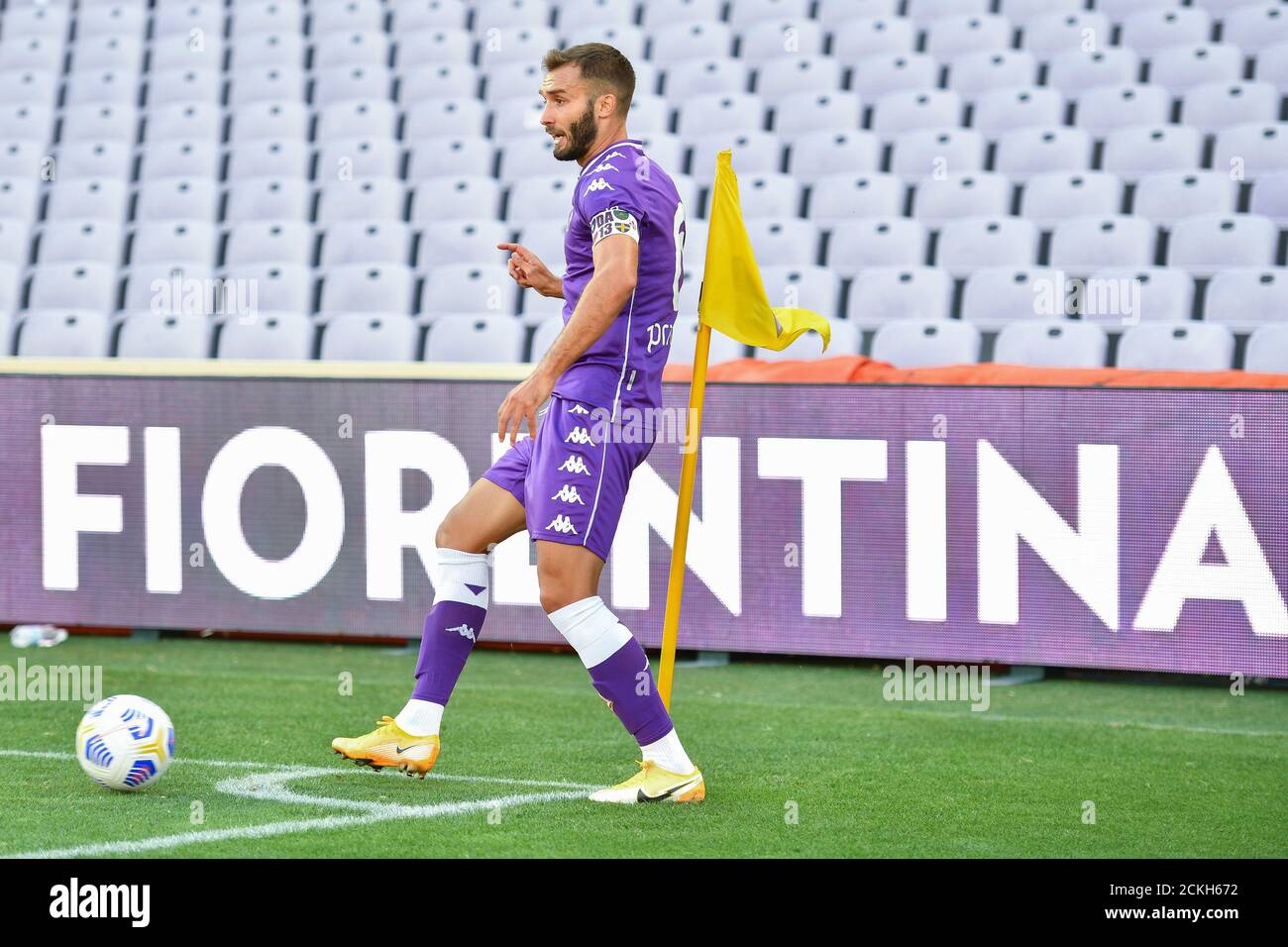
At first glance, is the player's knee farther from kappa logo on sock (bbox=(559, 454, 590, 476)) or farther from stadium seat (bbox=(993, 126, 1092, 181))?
stadium seat (bbox=(993, 126, 1092, 181))

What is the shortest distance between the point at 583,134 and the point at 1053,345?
4494mm

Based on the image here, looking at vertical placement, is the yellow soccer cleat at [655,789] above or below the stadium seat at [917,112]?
below

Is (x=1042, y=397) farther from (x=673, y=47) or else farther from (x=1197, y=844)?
(x=673, y=47)

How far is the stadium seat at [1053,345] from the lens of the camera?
809 cm

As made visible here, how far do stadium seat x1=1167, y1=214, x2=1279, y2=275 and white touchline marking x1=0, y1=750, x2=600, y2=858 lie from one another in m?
5.65

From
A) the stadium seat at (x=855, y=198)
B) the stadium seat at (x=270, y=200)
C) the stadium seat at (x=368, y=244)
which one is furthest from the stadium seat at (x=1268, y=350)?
the stadium seat at (x=270, y=200)

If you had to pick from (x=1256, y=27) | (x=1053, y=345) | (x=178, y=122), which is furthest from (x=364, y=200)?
(x=1256, y=27)

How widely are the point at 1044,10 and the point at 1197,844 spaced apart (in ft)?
28.2

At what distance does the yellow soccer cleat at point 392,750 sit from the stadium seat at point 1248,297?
535 centimetres

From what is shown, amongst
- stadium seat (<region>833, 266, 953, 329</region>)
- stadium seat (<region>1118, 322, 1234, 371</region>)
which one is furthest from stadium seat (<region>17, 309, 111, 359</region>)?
stadium seat (<region>1118, 322, 1234, 371</region>)

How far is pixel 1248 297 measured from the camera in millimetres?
8289

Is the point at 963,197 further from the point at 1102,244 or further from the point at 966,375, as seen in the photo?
the point at 966,375

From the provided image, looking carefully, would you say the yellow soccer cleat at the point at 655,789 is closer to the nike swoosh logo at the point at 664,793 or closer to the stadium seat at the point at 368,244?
the nike swoosh logo at the point at 664,793

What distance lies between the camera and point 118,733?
14.1 feet
